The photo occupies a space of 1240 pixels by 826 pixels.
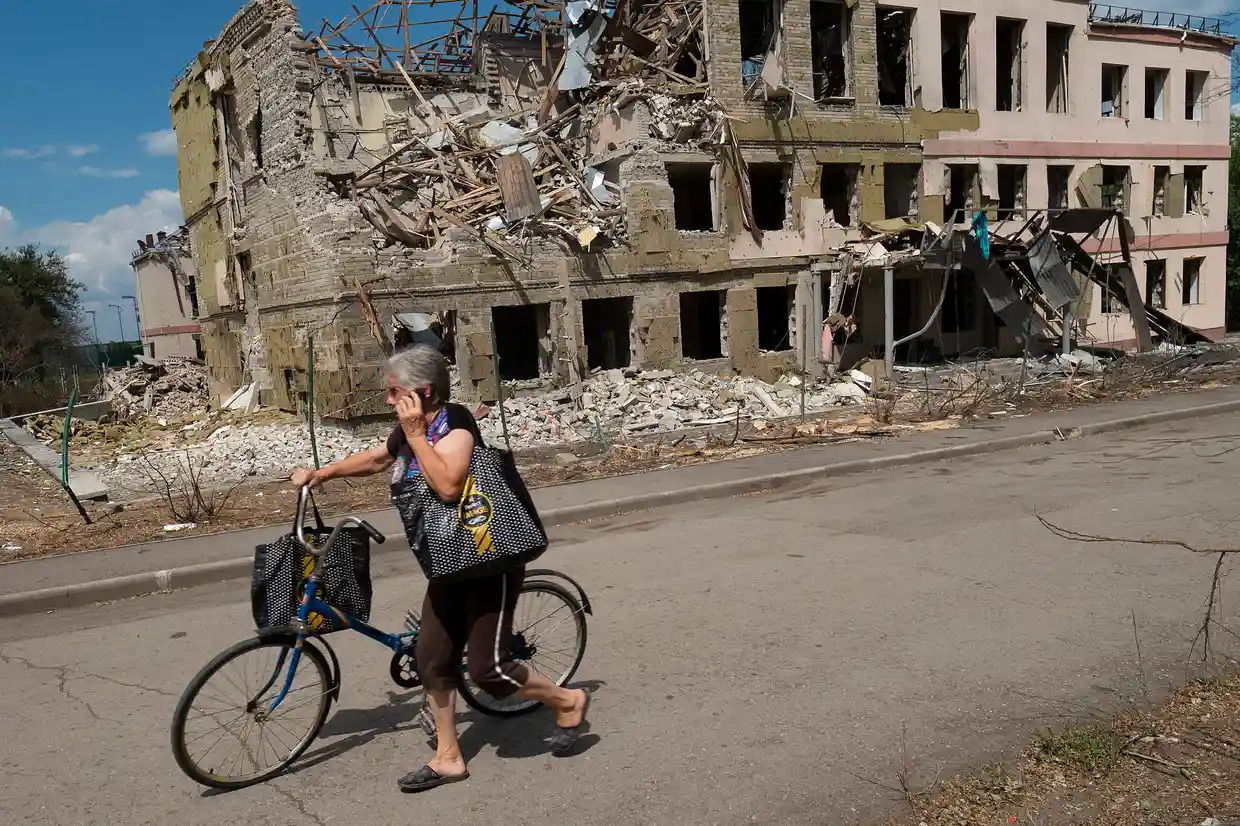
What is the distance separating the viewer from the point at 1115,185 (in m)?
27.0

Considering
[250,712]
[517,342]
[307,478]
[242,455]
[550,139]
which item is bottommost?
[242,455]

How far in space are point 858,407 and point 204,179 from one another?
20602 millimetres

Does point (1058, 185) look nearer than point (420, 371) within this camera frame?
No

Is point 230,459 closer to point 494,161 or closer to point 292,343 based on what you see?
point 292,343

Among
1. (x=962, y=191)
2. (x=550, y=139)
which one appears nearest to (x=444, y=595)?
(x=550, y=139)

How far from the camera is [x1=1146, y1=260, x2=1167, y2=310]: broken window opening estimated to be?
28922 mm

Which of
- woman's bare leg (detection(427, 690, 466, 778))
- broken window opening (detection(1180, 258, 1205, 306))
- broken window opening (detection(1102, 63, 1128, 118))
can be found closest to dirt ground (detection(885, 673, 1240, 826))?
woman's bare leg (detection(427, 690, 466, 778))

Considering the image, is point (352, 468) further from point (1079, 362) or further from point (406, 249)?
point (1079, 362)

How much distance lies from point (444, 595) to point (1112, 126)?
99.0ft

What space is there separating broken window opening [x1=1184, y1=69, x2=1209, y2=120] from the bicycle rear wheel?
33785 mm

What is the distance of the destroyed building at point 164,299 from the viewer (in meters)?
43.2

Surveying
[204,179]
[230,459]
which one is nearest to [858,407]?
[230,459]

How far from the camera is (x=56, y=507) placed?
10.9 m

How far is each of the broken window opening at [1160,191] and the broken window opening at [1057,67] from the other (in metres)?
5.26
